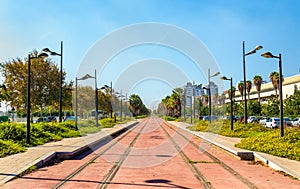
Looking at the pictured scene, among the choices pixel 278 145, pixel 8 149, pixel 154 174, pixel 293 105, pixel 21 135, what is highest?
pixel 293 105

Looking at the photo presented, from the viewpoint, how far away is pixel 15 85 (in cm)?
3541

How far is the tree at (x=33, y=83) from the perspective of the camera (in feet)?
116

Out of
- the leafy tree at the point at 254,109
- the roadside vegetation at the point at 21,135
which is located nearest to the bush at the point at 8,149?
the roadside vegetation at the point at 21,135

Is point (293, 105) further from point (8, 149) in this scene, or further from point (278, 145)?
point (8, 149)

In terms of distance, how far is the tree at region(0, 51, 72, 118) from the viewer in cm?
3534

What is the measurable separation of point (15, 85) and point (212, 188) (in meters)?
30.1

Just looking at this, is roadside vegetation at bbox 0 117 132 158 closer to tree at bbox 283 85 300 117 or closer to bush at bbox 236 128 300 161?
bush at bbox 236 128 300 161

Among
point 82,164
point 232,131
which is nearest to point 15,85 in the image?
point 232,131

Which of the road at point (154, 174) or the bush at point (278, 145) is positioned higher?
the bush at point (278, 145)

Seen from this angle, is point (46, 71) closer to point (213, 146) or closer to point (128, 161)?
point (213, 146)

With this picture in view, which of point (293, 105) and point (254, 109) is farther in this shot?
point (254, 109)

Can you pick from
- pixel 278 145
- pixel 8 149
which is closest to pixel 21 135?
pixel 8 149

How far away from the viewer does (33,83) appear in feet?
116

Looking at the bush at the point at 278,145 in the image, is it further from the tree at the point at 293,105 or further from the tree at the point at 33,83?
the tree at the point at 293,105
